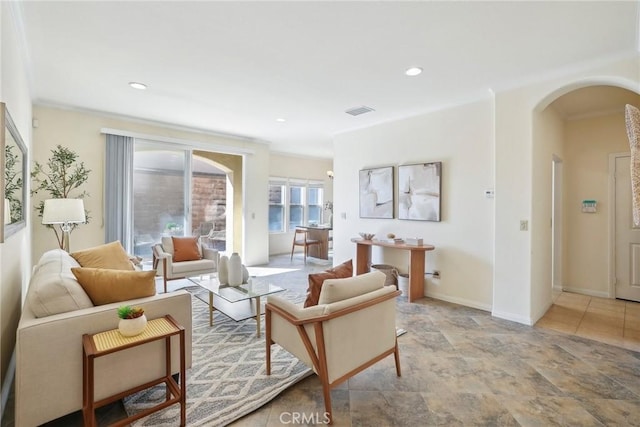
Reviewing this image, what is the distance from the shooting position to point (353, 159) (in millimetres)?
5117

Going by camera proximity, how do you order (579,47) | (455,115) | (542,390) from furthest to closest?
(455,115) → (579,47) → (542,390)

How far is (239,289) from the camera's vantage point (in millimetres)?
3047

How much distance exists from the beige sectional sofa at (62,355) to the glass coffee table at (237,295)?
97 cm

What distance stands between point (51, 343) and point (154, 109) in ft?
11.6

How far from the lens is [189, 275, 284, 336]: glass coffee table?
9.21 ft

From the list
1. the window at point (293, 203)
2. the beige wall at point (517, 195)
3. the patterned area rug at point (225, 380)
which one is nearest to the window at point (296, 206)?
the window at point (293, 203)

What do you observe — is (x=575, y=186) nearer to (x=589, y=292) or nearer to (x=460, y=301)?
(x=589, y=292)

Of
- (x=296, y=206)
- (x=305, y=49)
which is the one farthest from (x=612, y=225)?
(x=296, y=206)

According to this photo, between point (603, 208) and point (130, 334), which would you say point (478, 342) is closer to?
point (130, 334)

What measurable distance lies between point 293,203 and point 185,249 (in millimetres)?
3908

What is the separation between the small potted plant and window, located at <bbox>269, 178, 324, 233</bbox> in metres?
5.94

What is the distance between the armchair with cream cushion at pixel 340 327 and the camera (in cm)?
173

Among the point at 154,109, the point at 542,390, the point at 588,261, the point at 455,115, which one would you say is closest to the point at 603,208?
the point at 588,261

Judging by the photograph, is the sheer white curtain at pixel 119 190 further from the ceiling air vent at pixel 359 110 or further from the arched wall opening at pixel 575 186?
the arched wall opening at pixel 575 186
